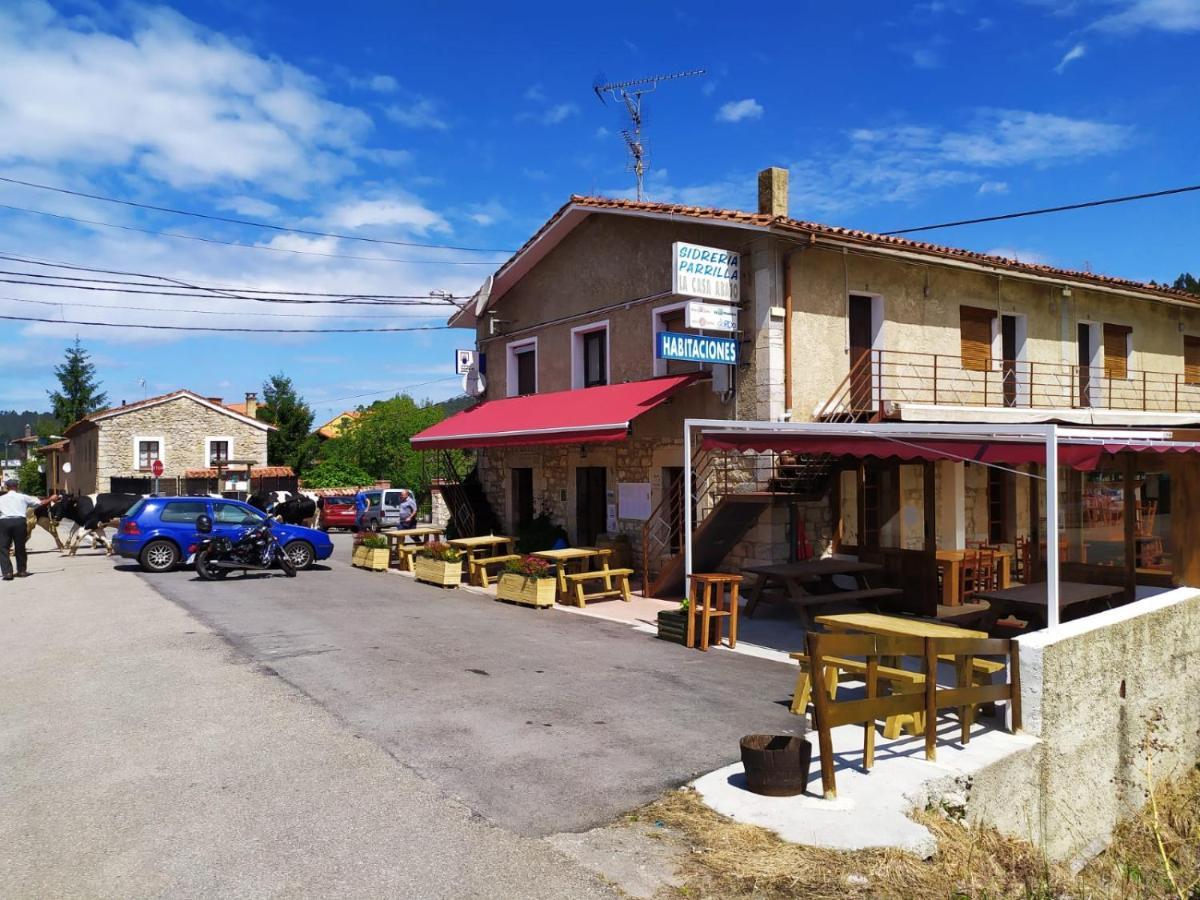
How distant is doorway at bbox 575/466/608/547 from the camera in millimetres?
17328

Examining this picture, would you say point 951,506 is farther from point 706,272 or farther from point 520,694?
point 520,694

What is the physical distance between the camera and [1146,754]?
7977 mm

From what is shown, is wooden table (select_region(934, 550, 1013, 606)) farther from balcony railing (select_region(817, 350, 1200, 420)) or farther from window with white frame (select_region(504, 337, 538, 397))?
window with white frame (select_region(504, 337, 538, 397))

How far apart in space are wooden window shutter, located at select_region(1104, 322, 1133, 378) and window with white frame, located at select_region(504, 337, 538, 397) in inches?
470

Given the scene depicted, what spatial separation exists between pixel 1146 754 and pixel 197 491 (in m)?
39.7

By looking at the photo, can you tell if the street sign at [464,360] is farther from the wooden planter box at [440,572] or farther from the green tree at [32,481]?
the green tree at [32,481]

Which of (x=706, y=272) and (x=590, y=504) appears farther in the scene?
(x=590, y=504)

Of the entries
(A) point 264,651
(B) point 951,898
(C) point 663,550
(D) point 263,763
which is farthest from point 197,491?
(B) point 951,898

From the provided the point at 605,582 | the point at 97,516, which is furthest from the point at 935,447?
the point at 97,516

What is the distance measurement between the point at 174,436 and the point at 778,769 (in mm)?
40580

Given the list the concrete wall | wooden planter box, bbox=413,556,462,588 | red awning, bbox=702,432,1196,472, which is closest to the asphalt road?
the concrete wall

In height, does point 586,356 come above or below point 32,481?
above

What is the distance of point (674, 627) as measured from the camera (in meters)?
10.4

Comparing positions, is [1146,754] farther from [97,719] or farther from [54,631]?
[54,631]
